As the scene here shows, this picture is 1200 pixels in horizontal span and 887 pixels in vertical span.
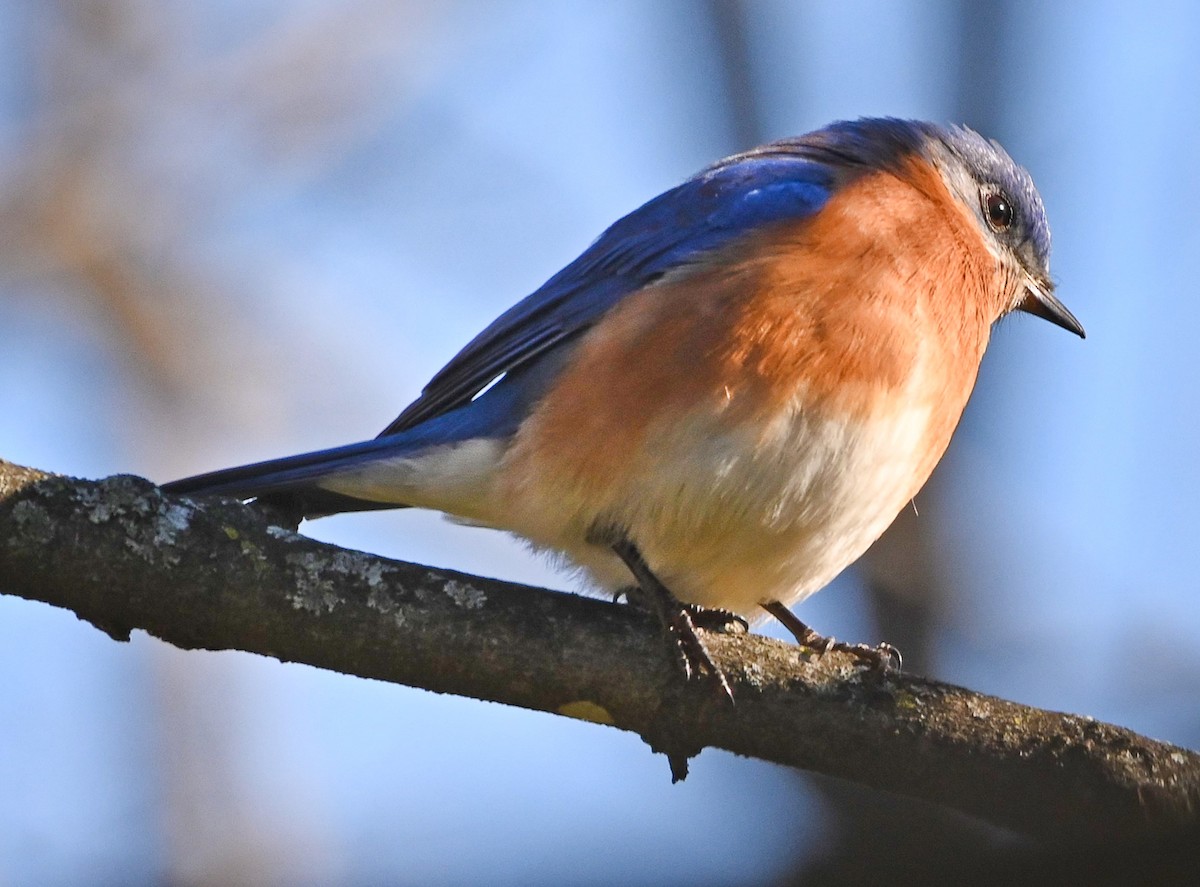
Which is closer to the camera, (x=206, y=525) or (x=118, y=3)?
(x=206, y=525)

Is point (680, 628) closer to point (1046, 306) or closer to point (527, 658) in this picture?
point (527, 658)

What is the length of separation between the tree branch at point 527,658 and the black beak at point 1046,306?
88.6 inches

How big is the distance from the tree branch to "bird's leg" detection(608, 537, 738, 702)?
35mm

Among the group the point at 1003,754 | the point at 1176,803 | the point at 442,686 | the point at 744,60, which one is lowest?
the point at 1176,803

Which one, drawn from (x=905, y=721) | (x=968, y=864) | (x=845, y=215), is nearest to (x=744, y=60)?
(x=845, y=215)

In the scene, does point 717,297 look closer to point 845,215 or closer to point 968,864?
point 845,215

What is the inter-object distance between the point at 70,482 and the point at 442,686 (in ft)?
2.77

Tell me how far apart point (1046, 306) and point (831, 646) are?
1849mm

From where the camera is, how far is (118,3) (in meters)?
5.73

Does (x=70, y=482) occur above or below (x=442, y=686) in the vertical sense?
above

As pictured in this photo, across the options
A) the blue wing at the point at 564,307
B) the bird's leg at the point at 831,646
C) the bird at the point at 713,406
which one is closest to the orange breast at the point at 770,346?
the bird at the point at 713,406

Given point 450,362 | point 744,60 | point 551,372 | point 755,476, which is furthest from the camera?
point 744,60

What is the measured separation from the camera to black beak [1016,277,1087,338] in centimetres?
459

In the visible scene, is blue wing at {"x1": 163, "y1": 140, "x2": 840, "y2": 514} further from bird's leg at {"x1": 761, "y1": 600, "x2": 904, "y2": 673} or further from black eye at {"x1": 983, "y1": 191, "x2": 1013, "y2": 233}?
bird's leg at {"x1": 761, "y1": 600, "x2": 904, "y2": 673}
